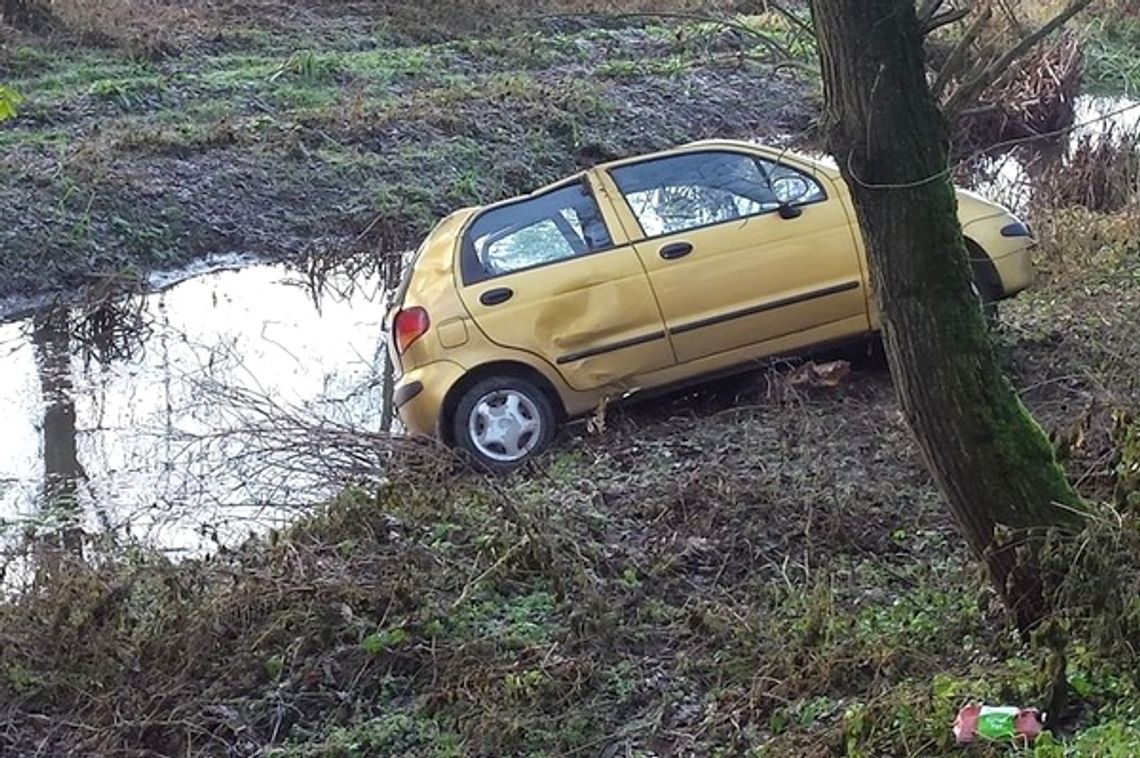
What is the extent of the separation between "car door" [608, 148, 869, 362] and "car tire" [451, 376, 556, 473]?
91 centimetres

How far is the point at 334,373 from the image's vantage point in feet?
38.5

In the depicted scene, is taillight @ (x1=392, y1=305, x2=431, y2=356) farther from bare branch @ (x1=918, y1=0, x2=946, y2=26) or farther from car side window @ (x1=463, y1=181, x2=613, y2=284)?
bare branch @ (x1=918, y1=0, x2=946, y2=26)

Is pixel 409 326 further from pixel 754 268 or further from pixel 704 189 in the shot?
pixel 754 268

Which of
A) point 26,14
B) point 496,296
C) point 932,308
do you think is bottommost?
point 932,308

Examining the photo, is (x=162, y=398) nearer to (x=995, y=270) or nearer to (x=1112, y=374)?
(x=995, y=270)

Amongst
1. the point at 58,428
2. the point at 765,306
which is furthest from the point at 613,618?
the point at 58,428

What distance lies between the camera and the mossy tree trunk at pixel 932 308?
5000 mm

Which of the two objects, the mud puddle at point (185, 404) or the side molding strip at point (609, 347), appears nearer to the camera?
the mud puddle at point (185, 404)

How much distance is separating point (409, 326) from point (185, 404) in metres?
2.95

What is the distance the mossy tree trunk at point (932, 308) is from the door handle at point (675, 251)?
3532 mm

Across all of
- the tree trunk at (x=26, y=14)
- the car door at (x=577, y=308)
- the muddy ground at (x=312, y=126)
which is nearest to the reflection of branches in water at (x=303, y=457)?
the car door at (x=577, y=308)

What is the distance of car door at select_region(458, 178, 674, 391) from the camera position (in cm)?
866

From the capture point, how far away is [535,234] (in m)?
8.94

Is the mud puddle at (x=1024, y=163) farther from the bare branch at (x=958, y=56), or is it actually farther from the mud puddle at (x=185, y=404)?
the bare branch at (x=958, y=56)
